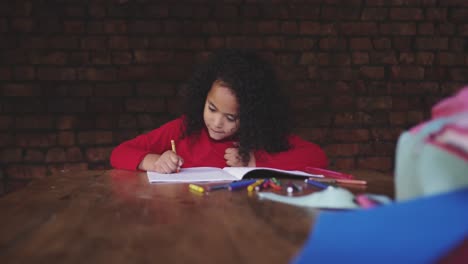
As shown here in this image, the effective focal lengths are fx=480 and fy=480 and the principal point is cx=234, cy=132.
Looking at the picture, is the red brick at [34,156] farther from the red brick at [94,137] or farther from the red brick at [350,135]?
the red brick at [350,135]

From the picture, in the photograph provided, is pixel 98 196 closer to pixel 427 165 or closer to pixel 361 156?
pixel 427 165

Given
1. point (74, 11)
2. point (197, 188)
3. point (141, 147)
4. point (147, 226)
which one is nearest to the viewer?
point (147, 226)

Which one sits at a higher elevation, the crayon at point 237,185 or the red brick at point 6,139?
the crayon at point 237,185

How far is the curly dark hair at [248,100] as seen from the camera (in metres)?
1.85

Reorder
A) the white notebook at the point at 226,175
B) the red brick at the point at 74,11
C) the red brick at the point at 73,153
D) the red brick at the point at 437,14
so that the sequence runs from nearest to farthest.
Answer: the white notebook at the point at 226,175
the red brick at the point at 74,11
the red brick at the point at 73,153
the red brick at the point at 437,14

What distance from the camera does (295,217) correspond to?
30.4 inches

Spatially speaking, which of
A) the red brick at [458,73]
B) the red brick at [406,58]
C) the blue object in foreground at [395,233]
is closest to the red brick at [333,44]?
the red brick at [406,58]

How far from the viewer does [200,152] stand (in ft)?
6.39

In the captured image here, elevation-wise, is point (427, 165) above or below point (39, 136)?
above

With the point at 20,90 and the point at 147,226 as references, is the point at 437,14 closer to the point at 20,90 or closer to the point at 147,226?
the point at 20,90

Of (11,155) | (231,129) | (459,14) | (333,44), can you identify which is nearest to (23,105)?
(11,155)

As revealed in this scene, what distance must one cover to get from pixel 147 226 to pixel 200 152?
1.24 m

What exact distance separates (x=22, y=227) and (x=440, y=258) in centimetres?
57

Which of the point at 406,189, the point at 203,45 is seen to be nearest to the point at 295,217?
the point at 406,189
